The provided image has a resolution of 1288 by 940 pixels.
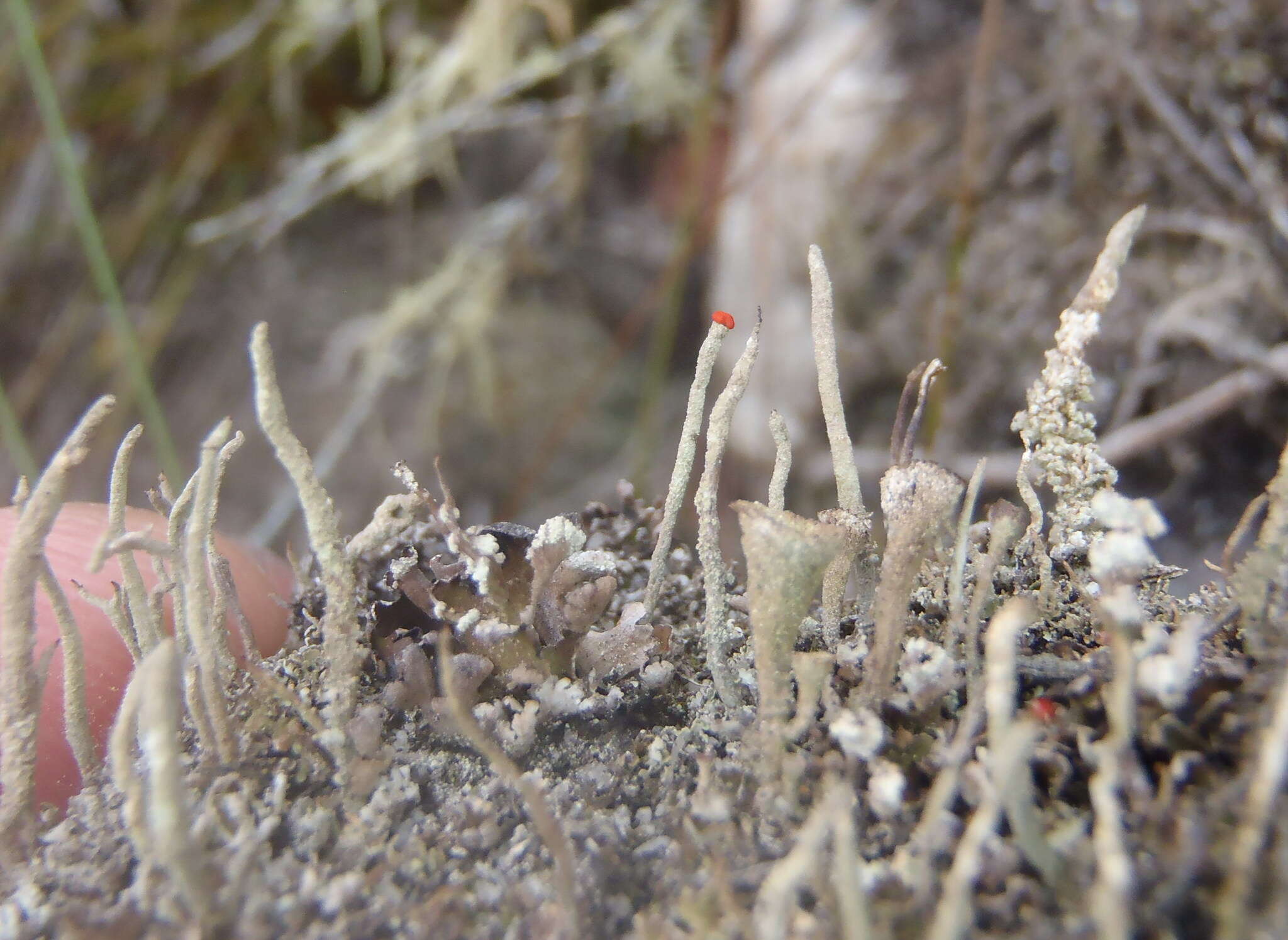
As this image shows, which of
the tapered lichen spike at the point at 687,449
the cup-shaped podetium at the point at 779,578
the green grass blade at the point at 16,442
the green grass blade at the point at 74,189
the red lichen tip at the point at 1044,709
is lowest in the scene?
the red lichen tip at the point at 1044,709

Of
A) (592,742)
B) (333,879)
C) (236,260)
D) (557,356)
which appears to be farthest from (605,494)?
Result: (333,879)

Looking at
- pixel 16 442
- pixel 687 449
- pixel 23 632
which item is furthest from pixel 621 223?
pixel 23 632

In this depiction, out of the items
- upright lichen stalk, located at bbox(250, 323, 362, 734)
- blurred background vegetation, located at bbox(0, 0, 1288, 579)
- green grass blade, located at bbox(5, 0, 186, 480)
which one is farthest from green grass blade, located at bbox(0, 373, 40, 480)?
blurred background vegetation, located at bbox(0, 0, 1288, 579)

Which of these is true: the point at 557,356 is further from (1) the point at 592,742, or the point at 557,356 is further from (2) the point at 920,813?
(2) the point at 920,813

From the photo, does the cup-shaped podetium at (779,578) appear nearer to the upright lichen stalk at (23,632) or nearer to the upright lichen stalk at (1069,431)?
the upright lichen stalk at (1069,431)

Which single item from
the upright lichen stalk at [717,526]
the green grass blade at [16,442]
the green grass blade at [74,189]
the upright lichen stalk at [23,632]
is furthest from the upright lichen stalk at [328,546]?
the green grass blade at [74,189]

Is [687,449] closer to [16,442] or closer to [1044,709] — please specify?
[1044,709]
